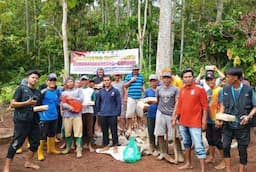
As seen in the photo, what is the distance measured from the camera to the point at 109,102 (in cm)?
659

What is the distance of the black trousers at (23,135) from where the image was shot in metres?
5.22

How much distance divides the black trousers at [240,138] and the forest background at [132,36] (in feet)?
12.3

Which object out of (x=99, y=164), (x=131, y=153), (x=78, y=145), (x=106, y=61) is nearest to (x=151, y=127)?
(x=131, y=153)

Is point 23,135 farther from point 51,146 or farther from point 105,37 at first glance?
point 105,37

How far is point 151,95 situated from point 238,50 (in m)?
4.79

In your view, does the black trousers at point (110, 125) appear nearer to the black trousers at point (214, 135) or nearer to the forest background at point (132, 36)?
the black trousers at point (214, 135)

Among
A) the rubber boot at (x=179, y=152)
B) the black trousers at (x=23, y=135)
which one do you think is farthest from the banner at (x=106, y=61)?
the black trousers at (x=23, y=135)

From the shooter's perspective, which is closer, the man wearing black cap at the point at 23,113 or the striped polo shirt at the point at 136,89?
the man wearing black cap at the point at 23,113

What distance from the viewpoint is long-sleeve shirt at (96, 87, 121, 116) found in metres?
6.59

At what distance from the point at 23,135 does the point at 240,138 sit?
10.2 feet

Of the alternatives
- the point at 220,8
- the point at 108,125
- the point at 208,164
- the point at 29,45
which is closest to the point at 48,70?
the point at 29,45

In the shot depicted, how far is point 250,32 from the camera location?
9875 mm

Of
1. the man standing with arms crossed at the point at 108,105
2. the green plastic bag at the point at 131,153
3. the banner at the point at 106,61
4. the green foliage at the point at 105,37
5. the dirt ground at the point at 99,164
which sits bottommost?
the dirt ground at the point at 99,164

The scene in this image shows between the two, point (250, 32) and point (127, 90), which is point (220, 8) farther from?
point (127, 90)
